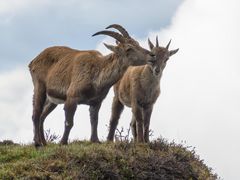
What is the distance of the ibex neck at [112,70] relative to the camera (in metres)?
14.9

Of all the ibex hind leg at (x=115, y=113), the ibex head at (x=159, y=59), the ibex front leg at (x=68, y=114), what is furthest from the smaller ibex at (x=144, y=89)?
the ibex front leg at (x=68, y=114)

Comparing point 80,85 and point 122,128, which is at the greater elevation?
point 80,85

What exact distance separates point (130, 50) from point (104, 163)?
12.6ft

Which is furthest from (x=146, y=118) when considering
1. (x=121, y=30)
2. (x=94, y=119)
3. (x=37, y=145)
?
(x=37, y=145)

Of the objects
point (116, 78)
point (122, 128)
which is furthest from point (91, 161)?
point (116, 78)

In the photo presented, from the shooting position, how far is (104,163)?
1190cm

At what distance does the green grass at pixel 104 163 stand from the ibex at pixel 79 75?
1.83 m

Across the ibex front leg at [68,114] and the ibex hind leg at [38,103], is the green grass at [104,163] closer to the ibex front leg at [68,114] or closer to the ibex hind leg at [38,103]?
the ibex front leg at [68,114]

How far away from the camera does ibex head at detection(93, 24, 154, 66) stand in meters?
14.9

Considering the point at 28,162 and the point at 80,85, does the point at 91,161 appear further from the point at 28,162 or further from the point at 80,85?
the point at 80,85

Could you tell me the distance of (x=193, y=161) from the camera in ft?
44.7

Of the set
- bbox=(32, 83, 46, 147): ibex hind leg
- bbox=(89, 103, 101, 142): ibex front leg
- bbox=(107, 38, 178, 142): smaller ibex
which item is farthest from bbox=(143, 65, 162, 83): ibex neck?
bbox=(32, 83, 46, 147): ibex hind leg

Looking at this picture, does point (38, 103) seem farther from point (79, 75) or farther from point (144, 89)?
point (144, 89)

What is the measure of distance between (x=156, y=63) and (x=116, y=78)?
101cm
